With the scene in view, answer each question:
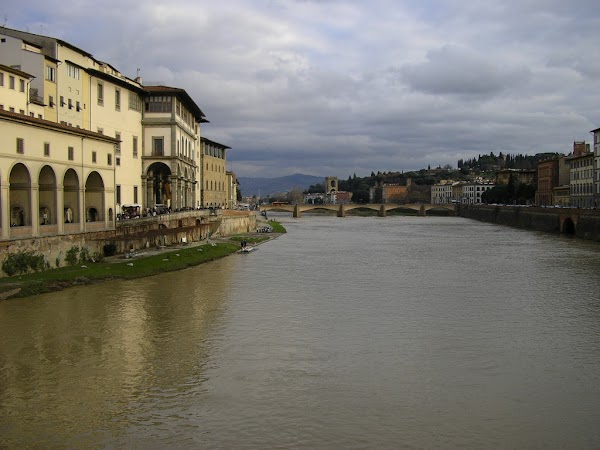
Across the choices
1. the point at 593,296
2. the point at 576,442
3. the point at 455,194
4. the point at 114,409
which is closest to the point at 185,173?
the point at 593,296

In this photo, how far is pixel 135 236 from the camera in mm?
35844

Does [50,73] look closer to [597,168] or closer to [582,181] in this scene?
[597,168]

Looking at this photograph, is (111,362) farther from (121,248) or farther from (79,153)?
(121,248)

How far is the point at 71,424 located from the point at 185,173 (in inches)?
1652

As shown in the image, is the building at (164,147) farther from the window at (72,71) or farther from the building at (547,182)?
the building at (547,182)

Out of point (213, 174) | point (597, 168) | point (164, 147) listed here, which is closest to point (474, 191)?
point (597, 168)

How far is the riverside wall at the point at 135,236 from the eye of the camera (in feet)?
88.9

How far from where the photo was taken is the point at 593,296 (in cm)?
2586

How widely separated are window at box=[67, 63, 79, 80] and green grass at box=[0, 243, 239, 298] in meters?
11.3

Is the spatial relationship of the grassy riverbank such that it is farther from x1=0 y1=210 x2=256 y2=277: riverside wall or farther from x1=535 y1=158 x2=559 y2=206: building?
x1=535 y1=158 x2=559 y2=206: building

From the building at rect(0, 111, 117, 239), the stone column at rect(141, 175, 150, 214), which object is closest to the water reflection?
the building at rect(0, 111, 117, 239)

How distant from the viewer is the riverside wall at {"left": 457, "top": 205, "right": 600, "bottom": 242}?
5622cm

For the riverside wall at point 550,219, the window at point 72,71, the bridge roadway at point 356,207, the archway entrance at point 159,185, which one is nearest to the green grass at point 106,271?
the archway entrance at point 159,185

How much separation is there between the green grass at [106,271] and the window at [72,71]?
11334 mm
